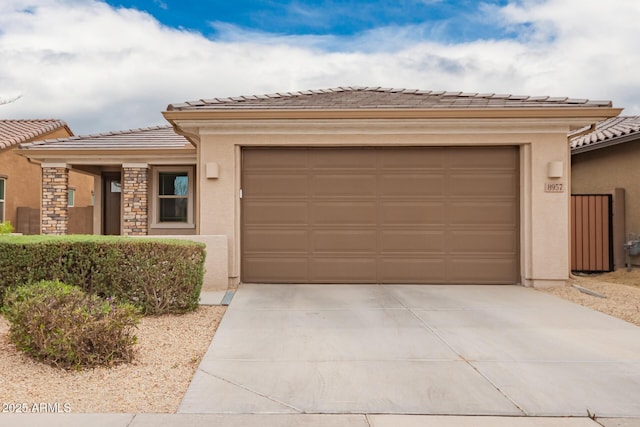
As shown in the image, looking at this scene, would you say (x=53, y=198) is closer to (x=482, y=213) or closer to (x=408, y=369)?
(x=482, y=213)

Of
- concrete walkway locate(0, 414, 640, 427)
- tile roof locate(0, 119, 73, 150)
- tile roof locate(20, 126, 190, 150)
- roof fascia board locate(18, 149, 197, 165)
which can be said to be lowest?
concrete walkway locate(0, 414, 640, 427)

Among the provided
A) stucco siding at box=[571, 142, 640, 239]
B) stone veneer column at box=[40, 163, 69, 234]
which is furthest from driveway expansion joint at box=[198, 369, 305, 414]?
stone veneer column at box=[40, 163, 69, 234]

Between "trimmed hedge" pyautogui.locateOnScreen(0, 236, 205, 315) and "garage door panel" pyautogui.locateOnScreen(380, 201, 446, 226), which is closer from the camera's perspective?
"trimmed hedge" pyautogui.locateOnScreen(0, 236, 205, 315)

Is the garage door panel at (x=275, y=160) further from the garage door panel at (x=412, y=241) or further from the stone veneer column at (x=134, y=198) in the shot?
the stone veneer column at (x=134, y=198)

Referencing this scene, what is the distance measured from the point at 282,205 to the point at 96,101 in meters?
16.3

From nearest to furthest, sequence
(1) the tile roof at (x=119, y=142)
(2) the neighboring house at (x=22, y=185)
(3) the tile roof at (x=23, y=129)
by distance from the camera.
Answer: (1) the tile roof at (x=119, y=142)
(2) the neighboring house at (x=22, y=185)
(3) the tile roof at (x=23, y=129)

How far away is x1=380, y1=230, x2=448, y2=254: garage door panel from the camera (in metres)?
9.42

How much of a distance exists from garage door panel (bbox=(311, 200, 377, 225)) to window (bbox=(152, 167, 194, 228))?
5.84 meters

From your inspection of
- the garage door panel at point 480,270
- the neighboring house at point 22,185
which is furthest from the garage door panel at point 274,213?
the neighboring house at point 22,185

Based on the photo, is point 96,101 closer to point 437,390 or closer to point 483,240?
point 483,240

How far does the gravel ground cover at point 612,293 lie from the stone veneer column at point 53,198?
1285 centimetres

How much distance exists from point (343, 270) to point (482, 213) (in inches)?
119

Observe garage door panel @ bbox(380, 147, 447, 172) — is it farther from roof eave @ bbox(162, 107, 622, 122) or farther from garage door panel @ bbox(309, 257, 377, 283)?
garage door panel @ bbox(309, 257, 377, 283)

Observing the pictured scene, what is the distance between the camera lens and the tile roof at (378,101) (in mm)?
9203
